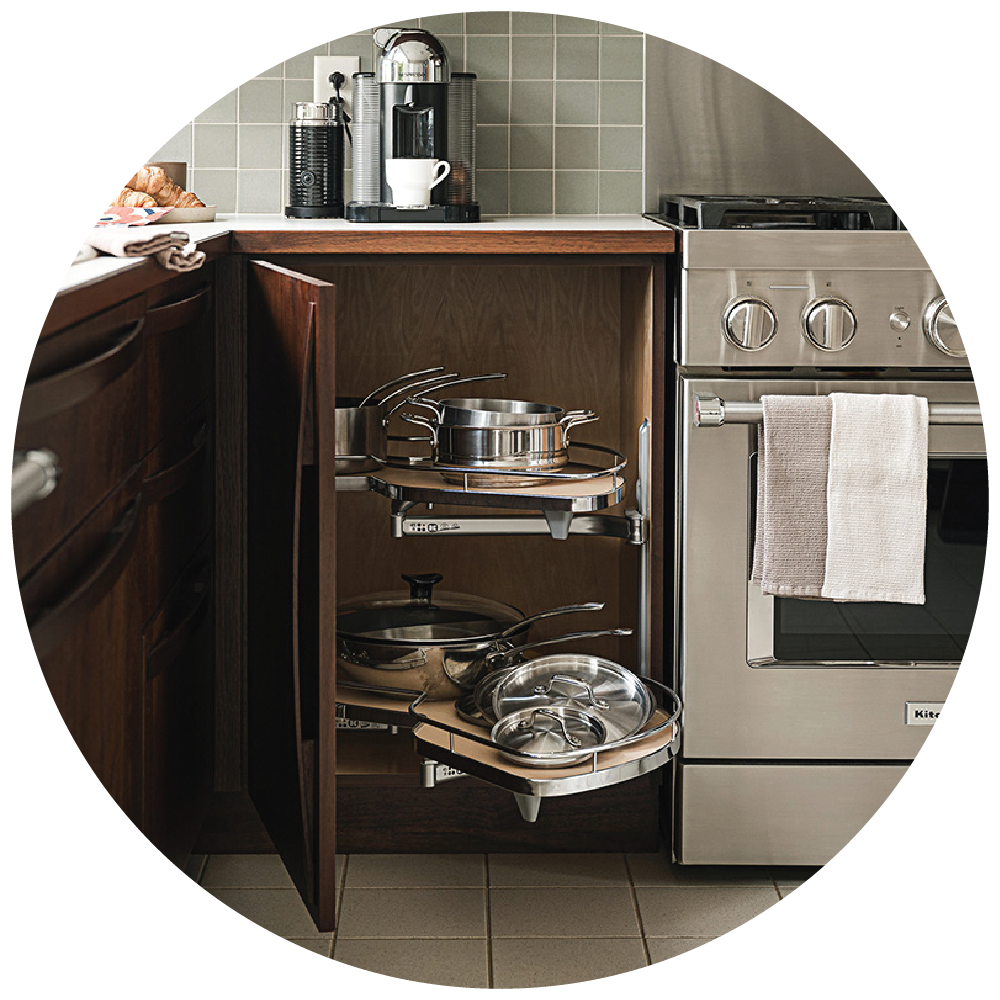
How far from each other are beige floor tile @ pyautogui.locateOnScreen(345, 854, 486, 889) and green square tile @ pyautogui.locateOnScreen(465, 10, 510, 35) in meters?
1.46

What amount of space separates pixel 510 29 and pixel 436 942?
62.1 inches

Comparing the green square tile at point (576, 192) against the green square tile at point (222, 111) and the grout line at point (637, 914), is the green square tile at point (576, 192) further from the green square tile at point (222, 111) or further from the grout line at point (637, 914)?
the grout line at point (637, 914)

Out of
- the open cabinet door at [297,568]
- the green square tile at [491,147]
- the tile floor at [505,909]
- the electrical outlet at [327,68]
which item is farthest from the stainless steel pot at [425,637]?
the electrical outlet at [327,68]

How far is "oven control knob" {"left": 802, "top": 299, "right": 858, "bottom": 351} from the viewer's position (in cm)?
166

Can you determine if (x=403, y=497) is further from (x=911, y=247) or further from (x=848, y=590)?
(x=911, y=247)

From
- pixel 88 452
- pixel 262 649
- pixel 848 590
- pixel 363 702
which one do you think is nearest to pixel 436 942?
pixel 363 702

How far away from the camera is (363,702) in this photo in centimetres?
182

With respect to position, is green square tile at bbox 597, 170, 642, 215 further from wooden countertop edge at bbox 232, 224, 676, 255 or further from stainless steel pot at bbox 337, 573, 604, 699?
stainless steel pot at bbox 337, 573, 604, 699

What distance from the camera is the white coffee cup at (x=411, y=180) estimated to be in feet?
6.40

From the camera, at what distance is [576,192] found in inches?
90.6

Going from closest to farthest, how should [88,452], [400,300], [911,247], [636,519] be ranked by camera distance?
[88,452]
[911,247]
[636,519]
[400,300]

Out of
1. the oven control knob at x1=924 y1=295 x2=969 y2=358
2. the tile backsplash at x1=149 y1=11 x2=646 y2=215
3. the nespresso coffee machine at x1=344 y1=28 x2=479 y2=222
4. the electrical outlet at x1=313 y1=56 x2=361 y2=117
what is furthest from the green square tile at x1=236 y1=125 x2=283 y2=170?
the oven control knob at x1=924 y1=295 x2=969 y2=358

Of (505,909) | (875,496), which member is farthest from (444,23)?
(505,909)

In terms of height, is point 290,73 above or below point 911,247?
above
